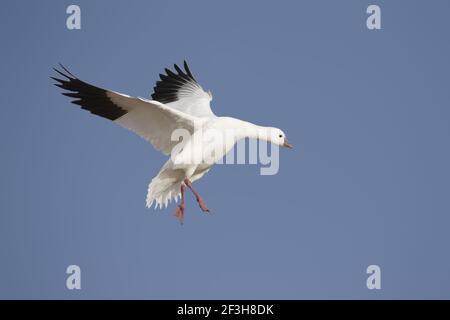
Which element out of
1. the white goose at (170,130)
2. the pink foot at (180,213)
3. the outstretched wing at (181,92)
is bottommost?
the pink foot at (180,213)

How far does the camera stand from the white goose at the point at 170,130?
14.8 m

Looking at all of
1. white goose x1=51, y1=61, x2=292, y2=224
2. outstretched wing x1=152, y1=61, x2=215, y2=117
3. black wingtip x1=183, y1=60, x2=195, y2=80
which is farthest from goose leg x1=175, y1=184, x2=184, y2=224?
black wingtip x1=183, y1=60, x2=195, y2=80

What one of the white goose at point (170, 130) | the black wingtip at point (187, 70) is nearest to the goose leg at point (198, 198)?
the white goose at point (170, 130)

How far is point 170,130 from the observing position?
603 inches

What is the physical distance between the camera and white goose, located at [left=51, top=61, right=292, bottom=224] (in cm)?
1484

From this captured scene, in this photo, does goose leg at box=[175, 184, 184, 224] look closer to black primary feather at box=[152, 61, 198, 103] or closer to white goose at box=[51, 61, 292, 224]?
white goose at box=[51, 61, 292, 224]

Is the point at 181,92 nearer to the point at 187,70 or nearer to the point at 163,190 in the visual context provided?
the point at 187,70

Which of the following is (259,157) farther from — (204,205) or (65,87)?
(65,87)

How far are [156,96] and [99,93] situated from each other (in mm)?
2818

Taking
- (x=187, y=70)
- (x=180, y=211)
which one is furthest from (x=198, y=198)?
(x=187, y=70)

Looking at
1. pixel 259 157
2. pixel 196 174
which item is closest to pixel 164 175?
pixel 196 174

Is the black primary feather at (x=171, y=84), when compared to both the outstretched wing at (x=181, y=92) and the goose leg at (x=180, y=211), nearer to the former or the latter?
the outstretched wing at (x=181, y=92)

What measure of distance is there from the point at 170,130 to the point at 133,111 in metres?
0.64

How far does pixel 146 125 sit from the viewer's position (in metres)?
15.3
